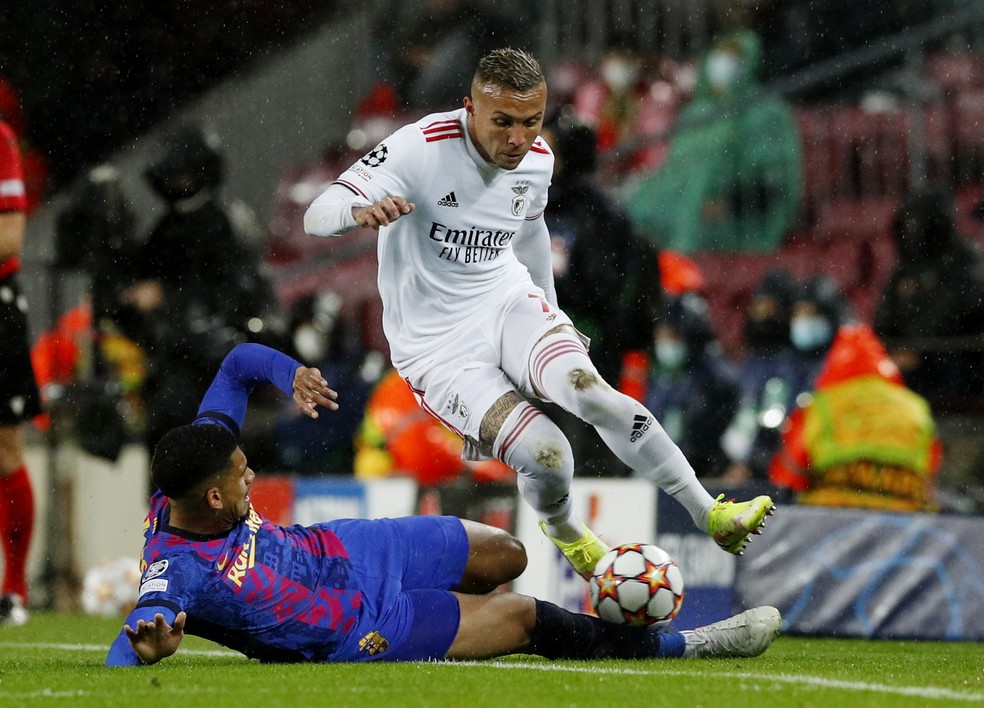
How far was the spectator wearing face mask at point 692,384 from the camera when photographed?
8.48m

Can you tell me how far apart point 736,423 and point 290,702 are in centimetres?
523

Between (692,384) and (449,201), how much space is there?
3722 mm

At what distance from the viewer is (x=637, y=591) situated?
16.4ft

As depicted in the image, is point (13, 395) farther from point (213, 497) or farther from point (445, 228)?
point (213, 497)

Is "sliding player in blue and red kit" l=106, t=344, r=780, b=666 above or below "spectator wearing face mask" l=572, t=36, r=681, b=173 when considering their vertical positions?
below

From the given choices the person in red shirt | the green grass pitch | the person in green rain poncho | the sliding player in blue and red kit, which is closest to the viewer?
the green grass pitch

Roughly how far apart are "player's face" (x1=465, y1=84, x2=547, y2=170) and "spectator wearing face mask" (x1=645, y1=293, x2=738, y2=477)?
3335mm

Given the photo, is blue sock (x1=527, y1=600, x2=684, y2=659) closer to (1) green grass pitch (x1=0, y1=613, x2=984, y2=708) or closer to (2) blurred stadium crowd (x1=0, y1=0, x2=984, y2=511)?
(1) green grass pitch (x1=0, y1=613, x2=984, y2=708)

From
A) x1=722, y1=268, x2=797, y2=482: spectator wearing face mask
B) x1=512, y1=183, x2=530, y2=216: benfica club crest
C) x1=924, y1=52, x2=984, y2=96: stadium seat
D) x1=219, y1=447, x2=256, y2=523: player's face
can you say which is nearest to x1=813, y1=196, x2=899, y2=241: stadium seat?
x1=722, y1=268, x2=797, y2=482: spectator wearing face mask

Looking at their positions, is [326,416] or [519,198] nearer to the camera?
[519,198]

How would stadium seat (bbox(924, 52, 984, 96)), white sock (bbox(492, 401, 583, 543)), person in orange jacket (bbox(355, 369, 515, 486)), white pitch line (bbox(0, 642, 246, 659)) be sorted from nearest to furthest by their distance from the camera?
white sock (bbox(492, 401, 583, 543)) < white pitch line (bbox(0, 642, 246, 659)) < person in orange jacket (bbox(355, 369, 515, 486)) < stadium seat (bbox(924, 52, 984, 96))

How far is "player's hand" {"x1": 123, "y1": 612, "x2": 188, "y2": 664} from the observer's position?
167 inches

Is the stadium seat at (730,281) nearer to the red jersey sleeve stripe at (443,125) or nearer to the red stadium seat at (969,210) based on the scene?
the red stadium seat at (969,210)

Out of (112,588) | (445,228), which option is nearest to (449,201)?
(445,228)
